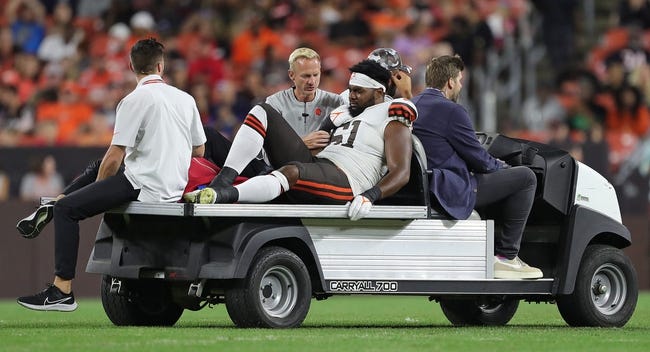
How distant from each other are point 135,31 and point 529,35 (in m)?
5.06

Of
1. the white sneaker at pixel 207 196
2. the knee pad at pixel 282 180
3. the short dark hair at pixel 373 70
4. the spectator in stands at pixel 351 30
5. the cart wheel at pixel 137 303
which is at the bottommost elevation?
the cart wheel at pixel 137 303

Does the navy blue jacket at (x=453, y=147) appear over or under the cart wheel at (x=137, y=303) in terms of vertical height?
over

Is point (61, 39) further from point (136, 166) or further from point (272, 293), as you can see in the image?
point (272, 293)

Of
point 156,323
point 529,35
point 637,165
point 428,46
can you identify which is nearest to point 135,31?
point 428,46

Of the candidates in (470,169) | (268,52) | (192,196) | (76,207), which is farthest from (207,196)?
(268,52)

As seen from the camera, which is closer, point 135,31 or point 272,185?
point 272,185

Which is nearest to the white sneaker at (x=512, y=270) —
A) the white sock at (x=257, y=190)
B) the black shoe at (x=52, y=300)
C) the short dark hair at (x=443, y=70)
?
the short dark hair at (x=443, y=70)

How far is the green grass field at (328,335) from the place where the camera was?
828 centimetres

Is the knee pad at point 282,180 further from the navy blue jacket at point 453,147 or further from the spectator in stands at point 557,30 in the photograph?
the spectator in stands at point 557,30

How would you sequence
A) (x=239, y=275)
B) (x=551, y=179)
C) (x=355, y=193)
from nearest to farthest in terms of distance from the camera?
1. (x=239, y=275)
2. (x=355, y=193)
3. (x=551, y=179)

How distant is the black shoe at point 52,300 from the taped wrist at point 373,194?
1943 mm

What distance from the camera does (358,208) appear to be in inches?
373

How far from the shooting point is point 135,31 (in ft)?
63.8

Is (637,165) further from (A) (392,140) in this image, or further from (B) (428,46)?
(A) (392,140)
